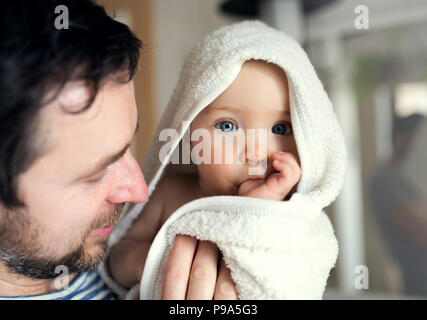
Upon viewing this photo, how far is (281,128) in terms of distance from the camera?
2.34ft

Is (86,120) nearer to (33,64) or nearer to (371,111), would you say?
(33,64)

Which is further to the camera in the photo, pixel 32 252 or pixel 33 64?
pixel 32 252

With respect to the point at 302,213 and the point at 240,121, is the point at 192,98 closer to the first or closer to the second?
the point at 240,121

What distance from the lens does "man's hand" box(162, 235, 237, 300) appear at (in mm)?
594

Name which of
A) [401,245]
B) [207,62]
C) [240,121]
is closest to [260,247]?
[240,121]

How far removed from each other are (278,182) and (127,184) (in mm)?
219

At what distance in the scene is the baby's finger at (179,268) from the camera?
1.96ft

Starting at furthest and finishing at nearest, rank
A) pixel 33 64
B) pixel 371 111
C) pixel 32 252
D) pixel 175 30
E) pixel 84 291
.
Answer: pixel 175 30
pixel 371 111
pixel 84 291
pixel 32 252
pixel 33 64

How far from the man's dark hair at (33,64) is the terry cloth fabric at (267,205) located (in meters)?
0.16

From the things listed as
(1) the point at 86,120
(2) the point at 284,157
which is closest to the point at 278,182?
(2) the point at 284,157

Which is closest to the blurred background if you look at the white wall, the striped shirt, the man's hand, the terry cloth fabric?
the white wall

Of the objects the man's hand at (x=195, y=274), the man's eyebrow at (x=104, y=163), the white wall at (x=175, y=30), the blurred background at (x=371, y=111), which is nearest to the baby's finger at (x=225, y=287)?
the man's hand at (x=195, y=274)

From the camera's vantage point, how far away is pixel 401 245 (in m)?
2.59

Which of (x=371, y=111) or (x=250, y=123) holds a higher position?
(x=371, y=111)
